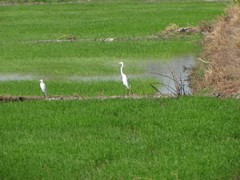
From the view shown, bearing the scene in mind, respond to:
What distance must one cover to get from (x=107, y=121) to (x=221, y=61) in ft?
21.2

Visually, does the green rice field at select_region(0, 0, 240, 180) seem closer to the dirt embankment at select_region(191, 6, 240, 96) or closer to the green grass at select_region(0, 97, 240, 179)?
the green grass at select_region(0, 97, 240, 179)

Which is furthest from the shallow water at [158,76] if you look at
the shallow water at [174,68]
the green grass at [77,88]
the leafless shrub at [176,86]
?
the green grass at [77,88]

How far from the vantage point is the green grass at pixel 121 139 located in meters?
8.28

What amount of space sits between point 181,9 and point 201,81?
16.8 meters

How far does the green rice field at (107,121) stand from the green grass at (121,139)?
0.04 ft

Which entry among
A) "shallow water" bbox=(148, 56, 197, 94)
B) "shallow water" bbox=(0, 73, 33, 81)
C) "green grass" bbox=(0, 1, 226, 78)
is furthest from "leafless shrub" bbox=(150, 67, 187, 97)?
"shallow water" bbox=(0, 73, 33, 81)

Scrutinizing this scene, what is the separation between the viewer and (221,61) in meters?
16.6

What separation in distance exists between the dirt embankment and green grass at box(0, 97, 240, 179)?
5.79ft

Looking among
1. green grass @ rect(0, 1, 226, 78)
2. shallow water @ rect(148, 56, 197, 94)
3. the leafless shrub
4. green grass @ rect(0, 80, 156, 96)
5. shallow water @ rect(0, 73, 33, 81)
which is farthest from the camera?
green grass @ rect(0, 1, 226, 78)

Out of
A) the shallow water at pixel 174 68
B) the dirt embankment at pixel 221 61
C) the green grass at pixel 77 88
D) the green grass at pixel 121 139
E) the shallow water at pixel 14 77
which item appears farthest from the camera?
the shallow water at pixel 14 77

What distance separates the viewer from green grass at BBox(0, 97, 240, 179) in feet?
27.2

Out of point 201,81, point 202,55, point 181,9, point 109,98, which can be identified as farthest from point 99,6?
point 109,98

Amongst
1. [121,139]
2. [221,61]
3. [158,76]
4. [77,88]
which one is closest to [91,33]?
[158,76]

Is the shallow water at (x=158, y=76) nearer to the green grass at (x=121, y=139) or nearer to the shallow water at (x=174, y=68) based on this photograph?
the shallow water at (x=174, y=68)
